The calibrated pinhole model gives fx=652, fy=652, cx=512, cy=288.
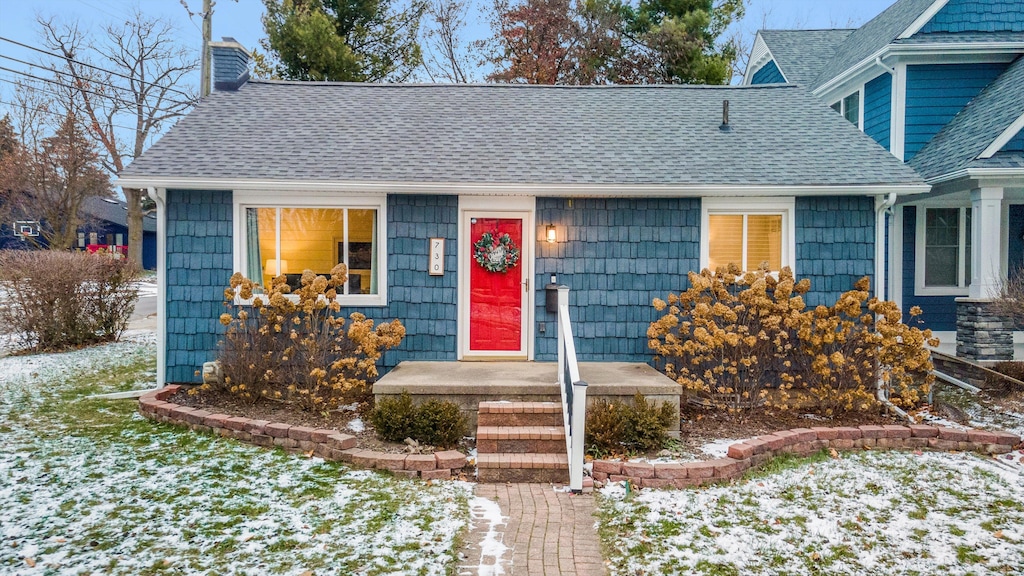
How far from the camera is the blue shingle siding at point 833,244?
758 centimetres

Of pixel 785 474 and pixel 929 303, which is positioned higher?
pixel 929 303

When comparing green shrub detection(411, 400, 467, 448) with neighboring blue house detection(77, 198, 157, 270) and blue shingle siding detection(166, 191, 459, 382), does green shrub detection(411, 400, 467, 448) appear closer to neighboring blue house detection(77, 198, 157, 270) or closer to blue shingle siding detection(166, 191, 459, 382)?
blue shingle siding detection(166, 191, 459, 382)

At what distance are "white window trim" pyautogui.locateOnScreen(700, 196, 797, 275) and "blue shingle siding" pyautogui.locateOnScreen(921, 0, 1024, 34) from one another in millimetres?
5797

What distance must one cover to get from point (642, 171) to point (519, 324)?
2331mm

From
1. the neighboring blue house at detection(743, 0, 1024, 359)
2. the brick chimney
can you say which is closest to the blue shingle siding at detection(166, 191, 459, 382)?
the brick chimney

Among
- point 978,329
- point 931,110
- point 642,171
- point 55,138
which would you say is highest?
point 55,138

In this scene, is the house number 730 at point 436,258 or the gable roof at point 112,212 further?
the gable roof at point 112,212

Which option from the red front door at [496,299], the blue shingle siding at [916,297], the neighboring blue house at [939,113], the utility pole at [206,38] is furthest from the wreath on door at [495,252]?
the utility pole at [206,38]

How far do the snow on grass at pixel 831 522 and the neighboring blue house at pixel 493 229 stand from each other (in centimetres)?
275

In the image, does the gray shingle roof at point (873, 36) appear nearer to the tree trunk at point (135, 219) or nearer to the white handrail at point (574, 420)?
the white handrail at point (574, 420)

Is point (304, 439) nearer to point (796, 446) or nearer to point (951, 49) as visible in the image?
point (796, 446)

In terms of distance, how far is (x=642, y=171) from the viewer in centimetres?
772

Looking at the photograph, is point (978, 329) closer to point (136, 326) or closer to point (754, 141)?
point (754, 141)

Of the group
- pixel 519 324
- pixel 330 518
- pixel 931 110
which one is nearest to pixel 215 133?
pixel 519 324
